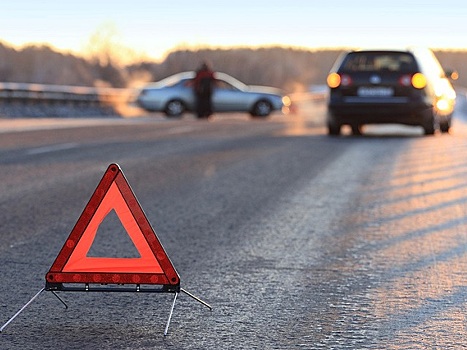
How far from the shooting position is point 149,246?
5.25 meters

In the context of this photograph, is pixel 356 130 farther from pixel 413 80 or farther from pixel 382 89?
pixel 413 80

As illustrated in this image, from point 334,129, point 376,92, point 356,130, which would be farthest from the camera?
point 356,130

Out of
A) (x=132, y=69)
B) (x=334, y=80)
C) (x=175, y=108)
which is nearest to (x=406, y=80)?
(x=334, y=80)

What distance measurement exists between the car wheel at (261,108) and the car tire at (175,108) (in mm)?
2235

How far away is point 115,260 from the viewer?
5.33 m

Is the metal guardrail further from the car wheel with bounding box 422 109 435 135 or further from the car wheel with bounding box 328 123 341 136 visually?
the car wheel with bounding box 422 109 435 135

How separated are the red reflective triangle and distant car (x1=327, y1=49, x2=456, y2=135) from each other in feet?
48.7

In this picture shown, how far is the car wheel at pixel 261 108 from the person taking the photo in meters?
33.7

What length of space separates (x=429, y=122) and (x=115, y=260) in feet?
52.0

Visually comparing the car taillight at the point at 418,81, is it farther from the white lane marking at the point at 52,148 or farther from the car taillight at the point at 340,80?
the white lane marking at the point at 52,148

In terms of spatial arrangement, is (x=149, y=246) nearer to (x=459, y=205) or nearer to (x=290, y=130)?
(x=459, y=205)

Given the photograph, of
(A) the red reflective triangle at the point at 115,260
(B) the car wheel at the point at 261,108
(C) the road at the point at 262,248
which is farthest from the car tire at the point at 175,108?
(A) the red reflective triangle at the point at 115,260

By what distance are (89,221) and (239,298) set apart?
1.07 m

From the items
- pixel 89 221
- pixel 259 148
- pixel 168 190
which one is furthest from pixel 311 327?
pixel 259 148
